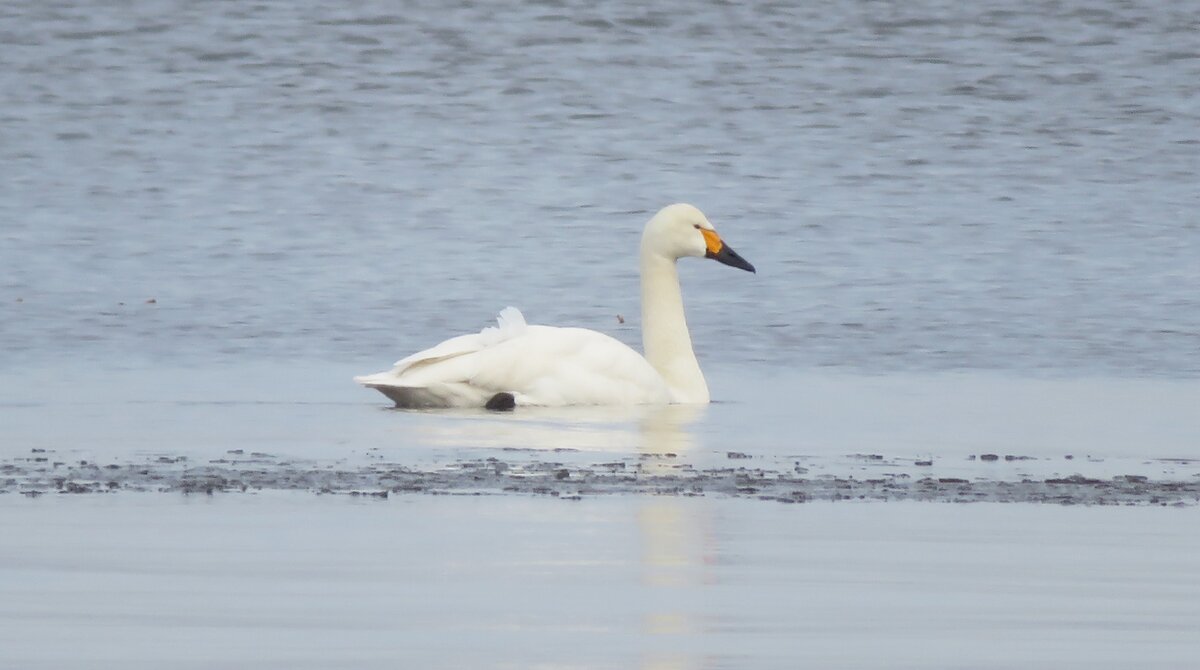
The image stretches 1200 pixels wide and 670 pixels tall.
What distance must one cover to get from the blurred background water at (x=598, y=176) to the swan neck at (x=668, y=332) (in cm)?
82

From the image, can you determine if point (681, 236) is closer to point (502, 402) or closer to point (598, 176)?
point (502, 402)

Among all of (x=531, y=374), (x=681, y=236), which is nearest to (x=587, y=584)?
(x=531, y=374)

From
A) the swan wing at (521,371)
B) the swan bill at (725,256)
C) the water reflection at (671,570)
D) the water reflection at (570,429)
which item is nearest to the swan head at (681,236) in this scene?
the swan bill at (725,256)

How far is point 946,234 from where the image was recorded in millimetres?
22031

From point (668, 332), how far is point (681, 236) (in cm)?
75

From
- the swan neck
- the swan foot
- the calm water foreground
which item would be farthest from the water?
the swan neck

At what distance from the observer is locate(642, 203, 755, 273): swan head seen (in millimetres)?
14891

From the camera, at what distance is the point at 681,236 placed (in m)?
14.9

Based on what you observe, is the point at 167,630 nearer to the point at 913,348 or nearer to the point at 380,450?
the point at 380,450

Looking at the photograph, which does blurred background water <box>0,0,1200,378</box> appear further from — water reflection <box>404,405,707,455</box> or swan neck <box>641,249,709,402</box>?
water reflection <box>404,405,707,455</box>

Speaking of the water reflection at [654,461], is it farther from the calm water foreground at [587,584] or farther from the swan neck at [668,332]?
the swan neck at [668,332]

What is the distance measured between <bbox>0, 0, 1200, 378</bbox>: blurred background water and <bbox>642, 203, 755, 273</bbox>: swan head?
0.75 m

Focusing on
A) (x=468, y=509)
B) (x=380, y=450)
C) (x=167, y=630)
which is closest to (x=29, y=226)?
(x=380, y=450)

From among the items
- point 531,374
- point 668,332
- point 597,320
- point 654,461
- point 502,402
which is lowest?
point 654,461
